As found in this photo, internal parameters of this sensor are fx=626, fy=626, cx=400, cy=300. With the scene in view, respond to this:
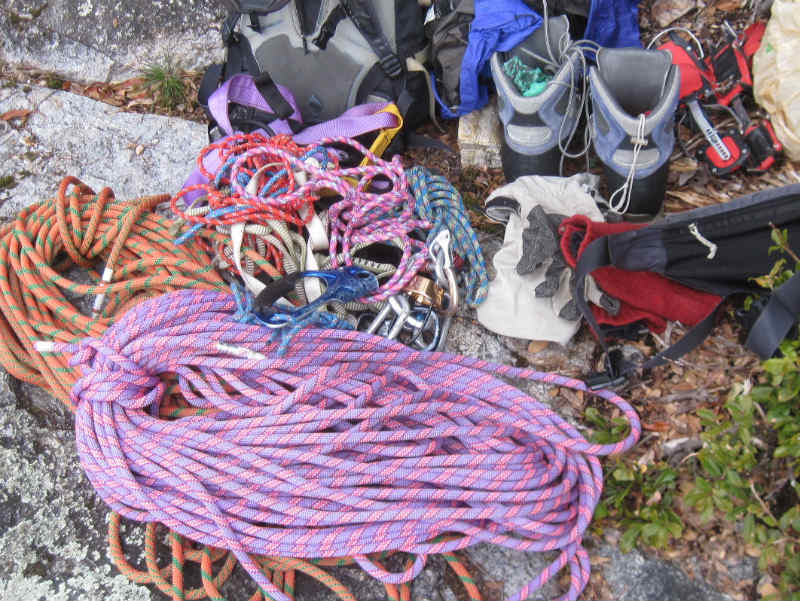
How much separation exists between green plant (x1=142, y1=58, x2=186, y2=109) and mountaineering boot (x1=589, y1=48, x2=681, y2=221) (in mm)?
2226

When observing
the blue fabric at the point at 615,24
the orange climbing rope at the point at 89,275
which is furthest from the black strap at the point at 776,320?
the blue fabric at the point at 615,24

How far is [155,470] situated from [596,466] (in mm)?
1346

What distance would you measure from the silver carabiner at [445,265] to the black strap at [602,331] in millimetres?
435

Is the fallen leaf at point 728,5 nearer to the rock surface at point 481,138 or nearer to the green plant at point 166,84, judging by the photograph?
the rock surface at point 481,138

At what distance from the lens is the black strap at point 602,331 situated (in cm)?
206

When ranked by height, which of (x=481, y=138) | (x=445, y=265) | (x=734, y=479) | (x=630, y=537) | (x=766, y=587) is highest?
(x=481, y=138)

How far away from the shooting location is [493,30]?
104 inches

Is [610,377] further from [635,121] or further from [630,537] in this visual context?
[635,121]

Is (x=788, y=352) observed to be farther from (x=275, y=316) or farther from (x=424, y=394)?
(x=275, y=316)

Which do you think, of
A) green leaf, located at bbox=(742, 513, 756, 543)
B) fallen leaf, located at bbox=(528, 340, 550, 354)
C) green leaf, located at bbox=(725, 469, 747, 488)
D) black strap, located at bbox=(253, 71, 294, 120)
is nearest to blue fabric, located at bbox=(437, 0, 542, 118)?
black strap, located at bbox=(253, 71, 294, 120)

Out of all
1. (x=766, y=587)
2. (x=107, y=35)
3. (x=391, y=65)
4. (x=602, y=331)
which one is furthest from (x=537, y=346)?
(x=107, y=35)

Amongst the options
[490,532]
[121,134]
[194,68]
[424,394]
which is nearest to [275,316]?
[424,394]

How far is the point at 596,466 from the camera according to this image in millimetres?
1927

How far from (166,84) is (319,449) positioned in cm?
246
